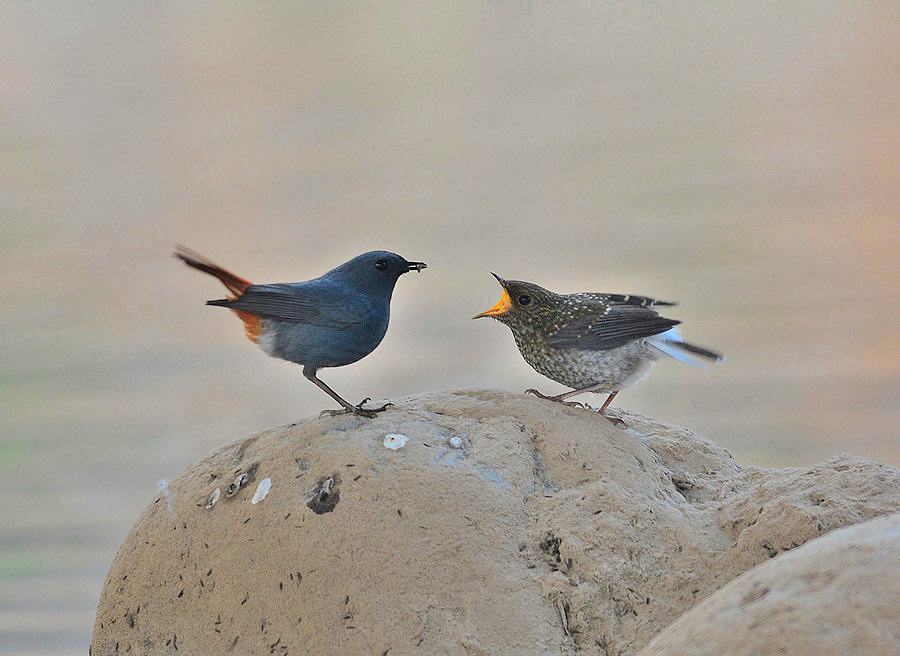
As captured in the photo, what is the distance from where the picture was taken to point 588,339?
464 cm

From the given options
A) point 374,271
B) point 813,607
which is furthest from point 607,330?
point 813,607

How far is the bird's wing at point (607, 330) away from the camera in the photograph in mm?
4637

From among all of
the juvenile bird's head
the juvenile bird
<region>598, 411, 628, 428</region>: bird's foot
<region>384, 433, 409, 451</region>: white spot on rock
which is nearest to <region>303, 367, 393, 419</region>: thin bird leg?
the juvenile bird

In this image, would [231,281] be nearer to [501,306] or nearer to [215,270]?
[215,270]

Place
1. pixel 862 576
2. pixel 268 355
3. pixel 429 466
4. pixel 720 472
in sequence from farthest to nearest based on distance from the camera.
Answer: pixel 720 472 → pixel 268 355 → pixel 429 466 → pixel 862 576

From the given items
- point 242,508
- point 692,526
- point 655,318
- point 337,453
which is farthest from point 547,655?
point 655,318

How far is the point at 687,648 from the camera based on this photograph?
8.21ft

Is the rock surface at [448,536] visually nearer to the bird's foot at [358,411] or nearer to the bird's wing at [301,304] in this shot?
the bird's foot at [358,411]

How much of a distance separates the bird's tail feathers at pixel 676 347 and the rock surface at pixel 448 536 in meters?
0.54

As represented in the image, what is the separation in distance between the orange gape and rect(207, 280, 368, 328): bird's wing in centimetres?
4

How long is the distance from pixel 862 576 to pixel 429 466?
1.98 meters

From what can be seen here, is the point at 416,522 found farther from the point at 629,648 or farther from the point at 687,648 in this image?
the point at 687,648

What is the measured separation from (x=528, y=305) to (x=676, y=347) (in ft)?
2.71

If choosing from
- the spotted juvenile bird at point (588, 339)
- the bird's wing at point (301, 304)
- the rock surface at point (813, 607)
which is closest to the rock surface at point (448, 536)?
the spotted juvenile bird at point (588, 339)
